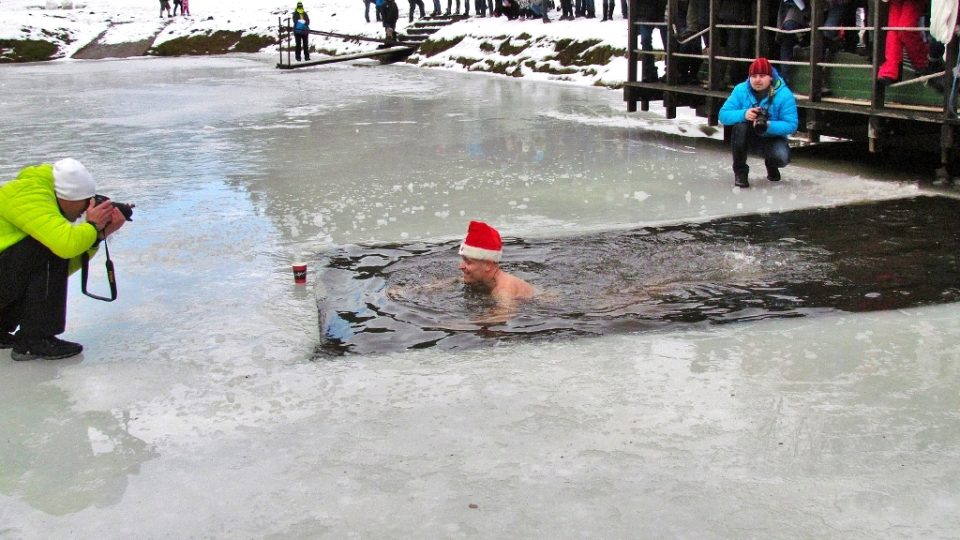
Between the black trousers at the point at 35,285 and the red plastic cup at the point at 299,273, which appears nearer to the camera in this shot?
the black trousers at the point at 35,285

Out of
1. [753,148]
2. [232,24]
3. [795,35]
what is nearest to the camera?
[753,148]

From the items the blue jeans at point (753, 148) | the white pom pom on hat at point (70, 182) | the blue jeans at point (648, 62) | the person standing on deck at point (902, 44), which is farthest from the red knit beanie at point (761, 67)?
the white pom pom on hat at point (70, 182)

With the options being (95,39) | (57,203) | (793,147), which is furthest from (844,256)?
(95,39)

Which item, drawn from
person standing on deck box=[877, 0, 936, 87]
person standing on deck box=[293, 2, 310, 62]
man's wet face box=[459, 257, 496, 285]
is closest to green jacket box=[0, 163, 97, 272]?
man's wet face box=[459, 257, 496, 285]

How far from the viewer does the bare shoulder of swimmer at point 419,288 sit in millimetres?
6250

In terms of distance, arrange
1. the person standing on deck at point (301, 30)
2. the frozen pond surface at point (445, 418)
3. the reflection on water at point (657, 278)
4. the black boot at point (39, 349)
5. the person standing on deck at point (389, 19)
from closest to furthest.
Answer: the frozen pond surface at point (445, 418)
the black boot at point (39, 349)
the reflection on water at point (657, 278)
the person standing on deck at point (389, 19)
the person standing on deck at point (301, 30)

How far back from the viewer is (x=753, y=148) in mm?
9844

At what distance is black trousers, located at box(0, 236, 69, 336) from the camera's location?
16.4ft

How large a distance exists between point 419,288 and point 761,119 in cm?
447

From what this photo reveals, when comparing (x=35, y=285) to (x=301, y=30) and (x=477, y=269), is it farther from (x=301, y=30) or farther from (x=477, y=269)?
(x=301, y=30)

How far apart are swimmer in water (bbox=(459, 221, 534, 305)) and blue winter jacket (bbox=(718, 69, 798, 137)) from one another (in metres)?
4.38

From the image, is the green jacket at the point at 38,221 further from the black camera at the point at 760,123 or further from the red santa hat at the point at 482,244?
the black camera at the point at 760,123

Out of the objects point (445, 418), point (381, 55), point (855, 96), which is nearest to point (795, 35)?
point (855, 96)

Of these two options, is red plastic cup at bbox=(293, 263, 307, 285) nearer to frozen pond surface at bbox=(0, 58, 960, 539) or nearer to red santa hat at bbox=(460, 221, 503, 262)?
frozen pond surface at bbox=(0, 58, 960, 539)
